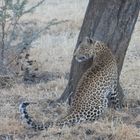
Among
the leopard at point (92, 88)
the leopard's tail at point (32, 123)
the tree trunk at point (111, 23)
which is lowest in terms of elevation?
the leopard's tail at point (32, 123)

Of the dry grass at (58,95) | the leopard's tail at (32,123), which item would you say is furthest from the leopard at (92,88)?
the dry grass at (58,95)

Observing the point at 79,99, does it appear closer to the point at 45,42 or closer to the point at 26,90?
the point at 26,90

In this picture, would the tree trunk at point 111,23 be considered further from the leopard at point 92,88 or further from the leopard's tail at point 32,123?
the leopard's tail at point 32,123

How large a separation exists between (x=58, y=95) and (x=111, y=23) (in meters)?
1.44

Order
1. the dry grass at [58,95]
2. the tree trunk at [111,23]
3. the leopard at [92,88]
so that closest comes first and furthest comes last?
the dry grass at [58,95]
the leopard at [92,88]
the tree trunk at [111,23]

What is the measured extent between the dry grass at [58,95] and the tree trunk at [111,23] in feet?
2.41

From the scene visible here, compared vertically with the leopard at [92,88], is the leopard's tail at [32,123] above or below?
below

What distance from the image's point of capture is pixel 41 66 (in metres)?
9.66

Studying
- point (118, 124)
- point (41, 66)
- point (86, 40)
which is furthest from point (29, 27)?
point (118, 124)

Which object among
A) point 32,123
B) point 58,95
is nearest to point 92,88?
point 32,123

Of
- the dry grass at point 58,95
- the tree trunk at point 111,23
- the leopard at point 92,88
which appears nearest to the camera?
the dry grass at point 58,95

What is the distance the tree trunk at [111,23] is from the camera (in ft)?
22.1

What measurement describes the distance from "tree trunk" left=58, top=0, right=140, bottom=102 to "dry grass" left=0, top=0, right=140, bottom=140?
0.73m

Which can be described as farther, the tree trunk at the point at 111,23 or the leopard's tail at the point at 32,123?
the tree trunk at the point at 111,23
